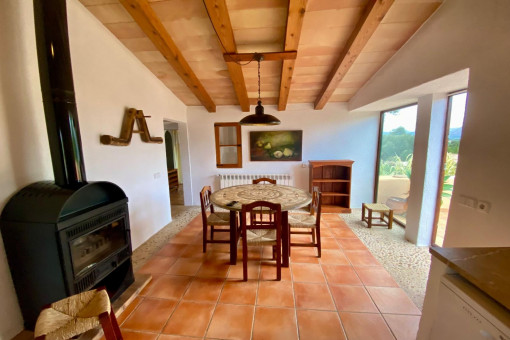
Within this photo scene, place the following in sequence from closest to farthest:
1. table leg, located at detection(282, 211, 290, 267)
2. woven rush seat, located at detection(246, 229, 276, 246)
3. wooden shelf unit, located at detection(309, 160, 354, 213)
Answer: woven rush seat, located at detection(246, 229, 276, 246)
table leg, located at detection(282, 211, 290, 267)
wooden shelf unit, located at detection(309, 160, 354, 213)

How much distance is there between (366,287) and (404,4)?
2755 millimetres

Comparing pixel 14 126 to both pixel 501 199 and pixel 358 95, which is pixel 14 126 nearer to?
pixel 501 199

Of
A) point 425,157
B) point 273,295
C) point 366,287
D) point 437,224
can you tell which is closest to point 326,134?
point 425,157

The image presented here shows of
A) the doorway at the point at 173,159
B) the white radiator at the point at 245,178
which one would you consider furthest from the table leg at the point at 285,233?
the doorway at the point at 173,159

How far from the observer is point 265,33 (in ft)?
7.53

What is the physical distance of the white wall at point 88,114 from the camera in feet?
4.70

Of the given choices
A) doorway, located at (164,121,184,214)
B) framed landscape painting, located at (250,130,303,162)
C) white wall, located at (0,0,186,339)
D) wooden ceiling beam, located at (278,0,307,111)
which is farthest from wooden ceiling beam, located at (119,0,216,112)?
doorway, located at (164,121,184,214)

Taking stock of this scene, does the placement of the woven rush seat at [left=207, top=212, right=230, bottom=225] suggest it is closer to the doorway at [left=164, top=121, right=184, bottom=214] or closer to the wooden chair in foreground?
the wooden chair in foreground

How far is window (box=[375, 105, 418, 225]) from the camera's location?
334cm

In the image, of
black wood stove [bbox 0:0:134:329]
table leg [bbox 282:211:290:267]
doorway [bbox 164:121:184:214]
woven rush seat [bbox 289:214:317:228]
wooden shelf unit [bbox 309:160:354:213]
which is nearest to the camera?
black wood stove [bbox 0:0:134:329]

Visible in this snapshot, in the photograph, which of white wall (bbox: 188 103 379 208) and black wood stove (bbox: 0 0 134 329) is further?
white wall (bbox: 188 103 379 208)

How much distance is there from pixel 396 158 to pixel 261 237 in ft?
10.2

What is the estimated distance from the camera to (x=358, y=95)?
11.9ft

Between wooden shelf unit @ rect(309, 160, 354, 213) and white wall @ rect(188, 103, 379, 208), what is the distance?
0.83 ft
